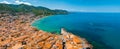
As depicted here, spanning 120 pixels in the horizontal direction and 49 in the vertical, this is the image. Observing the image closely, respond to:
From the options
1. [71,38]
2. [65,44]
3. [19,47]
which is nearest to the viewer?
[19,47]

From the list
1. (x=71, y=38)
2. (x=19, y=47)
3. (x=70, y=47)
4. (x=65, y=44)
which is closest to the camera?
(x=19, y=47)

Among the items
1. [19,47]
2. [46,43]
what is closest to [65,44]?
[46,43]

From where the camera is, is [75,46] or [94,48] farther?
[94,48]

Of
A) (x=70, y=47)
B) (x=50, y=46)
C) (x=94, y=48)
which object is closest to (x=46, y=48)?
(x=50, y=46)

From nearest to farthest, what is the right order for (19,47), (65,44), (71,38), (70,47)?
(19,47)
(70,47)
(65,44)
(71,38)

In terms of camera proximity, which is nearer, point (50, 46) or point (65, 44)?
point (50, 46)

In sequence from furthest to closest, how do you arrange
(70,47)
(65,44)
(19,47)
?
(65,44)
(70,47)
(19,47)

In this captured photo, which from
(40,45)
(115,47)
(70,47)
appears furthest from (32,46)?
(115,47)

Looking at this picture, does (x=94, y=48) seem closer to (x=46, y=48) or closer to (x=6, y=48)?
(x=46, y=48)

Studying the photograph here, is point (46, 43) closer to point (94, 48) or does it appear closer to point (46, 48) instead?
point (46, 48)
